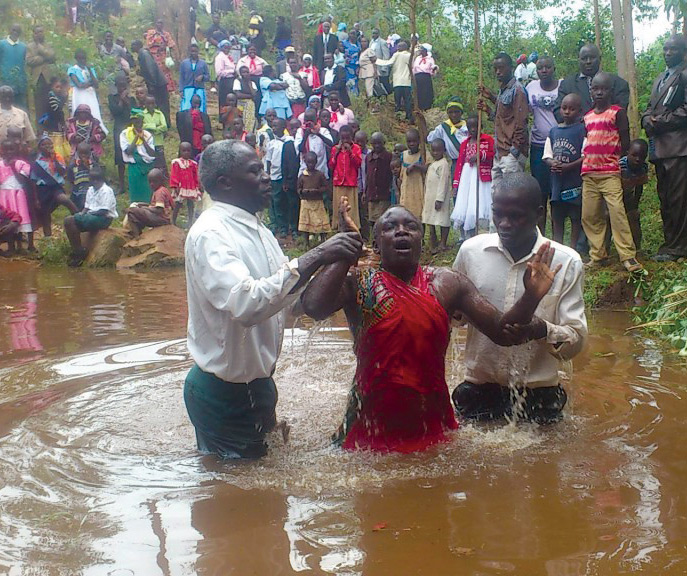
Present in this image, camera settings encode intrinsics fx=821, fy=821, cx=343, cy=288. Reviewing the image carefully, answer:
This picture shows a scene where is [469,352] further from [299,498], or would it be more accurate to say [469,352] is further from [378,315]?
[299,498]

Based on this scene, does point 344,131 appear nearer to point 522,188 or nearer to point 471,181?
point 471,181

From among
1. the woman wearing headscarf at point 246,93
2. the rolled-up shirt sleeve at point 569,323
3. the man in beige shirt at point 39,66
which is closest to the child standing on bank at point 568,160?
the rolled-up shirt sleeve at point 569,323

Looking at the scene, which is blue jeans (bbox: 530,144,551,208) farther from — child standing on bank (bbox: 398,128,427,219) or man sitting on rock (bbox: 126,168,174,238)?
man sitting on rock (bbox: 126,168,174,238)

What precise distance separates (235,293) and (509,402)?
6.29ft

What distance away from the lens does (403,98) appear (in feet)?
56.8

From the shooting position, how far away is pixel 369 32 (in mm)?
21422

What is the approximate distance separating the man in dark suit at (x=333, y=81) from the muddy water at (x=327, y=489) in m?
11.3

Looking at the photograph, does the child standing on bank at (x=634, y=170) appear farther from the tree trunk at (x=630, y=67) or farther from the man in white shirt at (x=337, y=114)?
the man in white shirt at (x=337, y=114)

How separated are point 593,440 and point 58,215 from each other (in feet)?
47.2

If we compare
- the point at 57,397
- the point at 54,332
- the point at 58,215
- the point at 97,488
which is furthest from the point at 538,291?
the point at 58,215

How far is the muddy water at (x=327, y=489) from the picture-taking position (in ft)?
10.7

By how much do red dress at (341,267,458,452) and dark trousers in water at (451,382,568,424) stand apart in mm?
577

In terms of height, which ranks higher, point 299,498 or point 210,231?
point 210,231

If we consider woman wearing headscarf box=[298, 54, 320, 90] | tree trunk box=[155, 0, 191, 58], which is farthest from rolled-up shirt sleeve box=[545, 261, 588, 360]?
tree trunk box=[155, 0, 191, 58]
